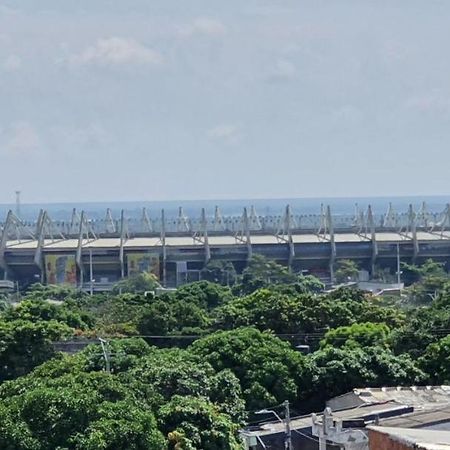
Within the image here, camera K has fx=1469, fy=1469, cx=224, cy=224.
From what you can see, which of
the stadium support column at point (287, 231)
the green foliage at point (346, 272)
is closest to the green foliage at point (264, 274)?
the stadium support column at point (287, 231)

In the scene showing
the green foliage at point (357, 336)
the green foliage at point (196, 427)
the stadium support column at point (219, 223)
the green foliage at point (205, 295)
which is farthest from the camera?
the stadium support column at point (219, 223)

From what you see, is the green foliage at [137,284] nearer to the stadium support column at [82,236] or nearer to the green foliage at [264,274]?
the green foliage at [264,274]

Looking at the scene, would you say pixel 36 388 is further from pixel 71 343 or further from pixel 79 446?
pixel 71 343

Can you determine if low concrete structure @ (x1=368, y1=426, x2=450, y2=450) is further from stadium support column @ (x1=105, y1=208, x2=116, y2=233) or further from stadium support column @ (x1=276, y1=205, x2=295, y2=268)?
stadium support column @ (x1=105, y1=208, x2=116, y2=233)

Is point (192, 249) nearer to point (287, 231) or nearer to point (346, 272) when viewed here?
point (287, 231)

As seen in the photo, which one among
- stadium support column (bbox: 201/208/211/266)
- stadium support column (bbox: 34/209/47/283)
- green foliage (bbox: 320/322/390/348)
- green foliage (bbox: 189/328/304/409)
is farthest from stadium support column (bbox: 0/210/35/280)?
green foliage (bbox: 189/328/304/409)

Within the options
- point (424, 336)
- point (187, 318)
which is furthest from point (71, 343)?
point (424, 336)
